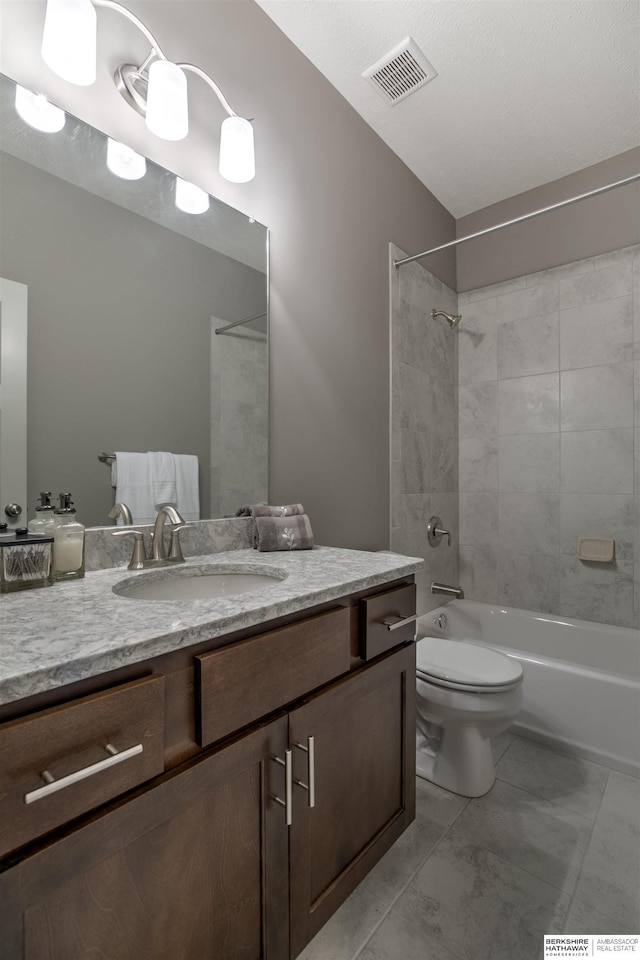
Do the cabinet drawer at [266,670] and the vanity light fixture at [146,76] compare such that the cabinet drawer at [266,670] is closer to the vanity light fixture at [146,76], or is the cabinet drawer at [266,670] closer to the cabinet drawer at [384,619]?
the cabinet drawer at [384,619]

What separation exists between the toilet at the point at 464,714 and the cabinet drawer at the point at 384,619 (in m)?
A: 0.44

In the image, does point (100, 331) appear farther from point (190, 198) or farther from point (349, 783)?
A: point (349, 783)

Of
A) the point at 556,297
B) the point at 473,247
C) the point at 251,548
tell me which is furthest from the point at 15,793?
the point at 473,247

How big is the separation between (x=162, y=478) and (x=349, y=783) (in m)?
0.88

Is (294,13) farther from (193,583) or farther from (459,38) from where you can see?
(193,583)

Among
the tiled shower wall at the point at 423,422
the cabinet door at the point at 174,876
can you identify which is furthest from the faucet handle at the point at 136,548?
the tiled shower wall at the point at 423,422

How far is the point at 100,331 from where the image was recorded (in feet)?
3.80

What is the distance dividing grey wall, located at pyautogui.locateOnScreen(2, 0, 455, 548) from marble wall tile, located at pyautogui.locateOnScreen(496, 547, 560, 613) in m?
0.90

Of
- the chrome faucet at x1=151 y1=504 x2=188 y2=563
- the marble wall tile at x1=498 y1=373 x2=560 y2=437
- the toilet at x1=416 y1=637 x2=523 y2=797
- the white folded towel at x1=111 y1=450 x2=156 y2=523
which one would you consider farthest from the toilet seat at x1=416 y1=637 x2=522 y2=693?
the marble wall tile at x1=498 y1=373 x2=560 y2=437

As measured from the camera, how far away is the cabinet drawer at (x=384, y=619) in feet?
3.53

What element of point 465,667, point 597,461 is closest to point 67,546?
point 465,667

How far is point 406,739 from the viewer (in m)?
1.24

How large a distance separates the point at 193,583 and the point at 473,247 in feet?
8.46

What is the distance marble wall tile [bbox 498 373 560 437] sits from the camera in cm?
245
